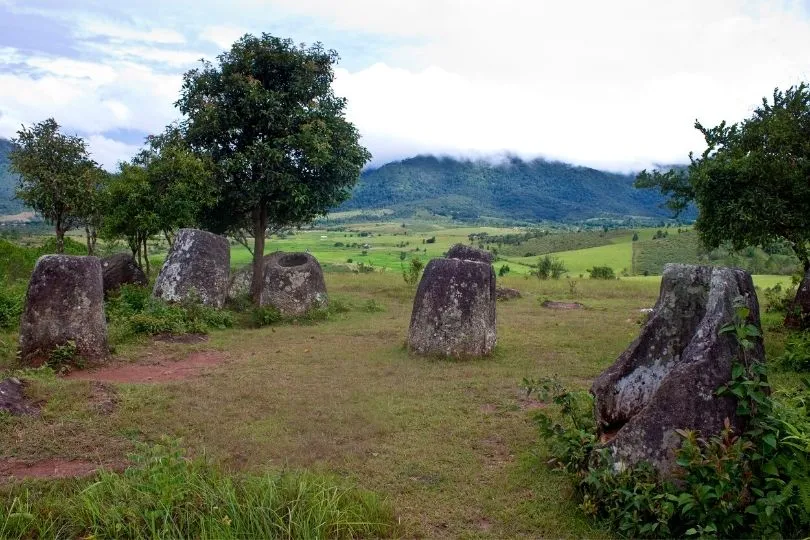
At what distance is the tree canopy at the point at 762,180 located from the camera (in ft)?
43.0

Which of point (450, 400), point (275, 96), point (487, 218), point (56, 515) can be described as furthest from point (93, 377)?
point (487, 218)

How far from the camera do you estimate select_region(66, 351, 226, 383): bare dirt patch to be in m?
10.5

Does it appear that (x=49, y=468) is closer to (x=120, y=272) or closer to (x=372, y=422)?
(x=372, y=422)

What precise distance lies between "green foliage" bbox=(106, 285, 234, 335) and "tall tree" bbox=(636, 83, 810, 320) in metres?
12.3

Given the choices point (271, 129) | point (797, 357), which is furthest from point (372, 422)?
point (271, 129)

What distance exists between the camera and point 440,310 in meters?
12.2

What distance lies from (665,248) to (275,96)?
141ft

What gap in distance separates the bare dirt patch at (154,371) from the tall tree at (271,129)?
6291 millimetres

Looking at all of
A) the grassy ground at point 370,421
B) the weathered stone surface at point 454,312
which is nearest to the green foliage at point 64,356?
the grassy ground at point 370,421

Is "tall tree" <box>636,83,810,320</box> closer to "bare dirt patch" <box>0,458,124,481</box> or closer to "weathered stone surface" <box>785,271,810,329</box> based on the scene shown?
"weathered stone surface" <box>785,271,810,329</box>

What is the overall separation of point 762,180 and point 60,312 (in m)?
14.6

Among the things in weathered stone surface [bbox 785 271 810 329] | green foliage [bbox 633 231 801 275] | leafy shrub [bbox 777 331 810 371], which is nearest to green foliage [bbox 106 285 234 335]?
leafy shrub [bbox 777 331 810 371]

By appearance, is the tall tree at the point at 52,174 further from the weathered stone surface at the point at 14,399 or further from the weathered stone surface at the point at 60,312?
the weathered stone surface at the point at 14,399

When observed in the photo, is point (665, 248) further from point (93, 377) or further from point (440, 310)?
point (93, 377)
